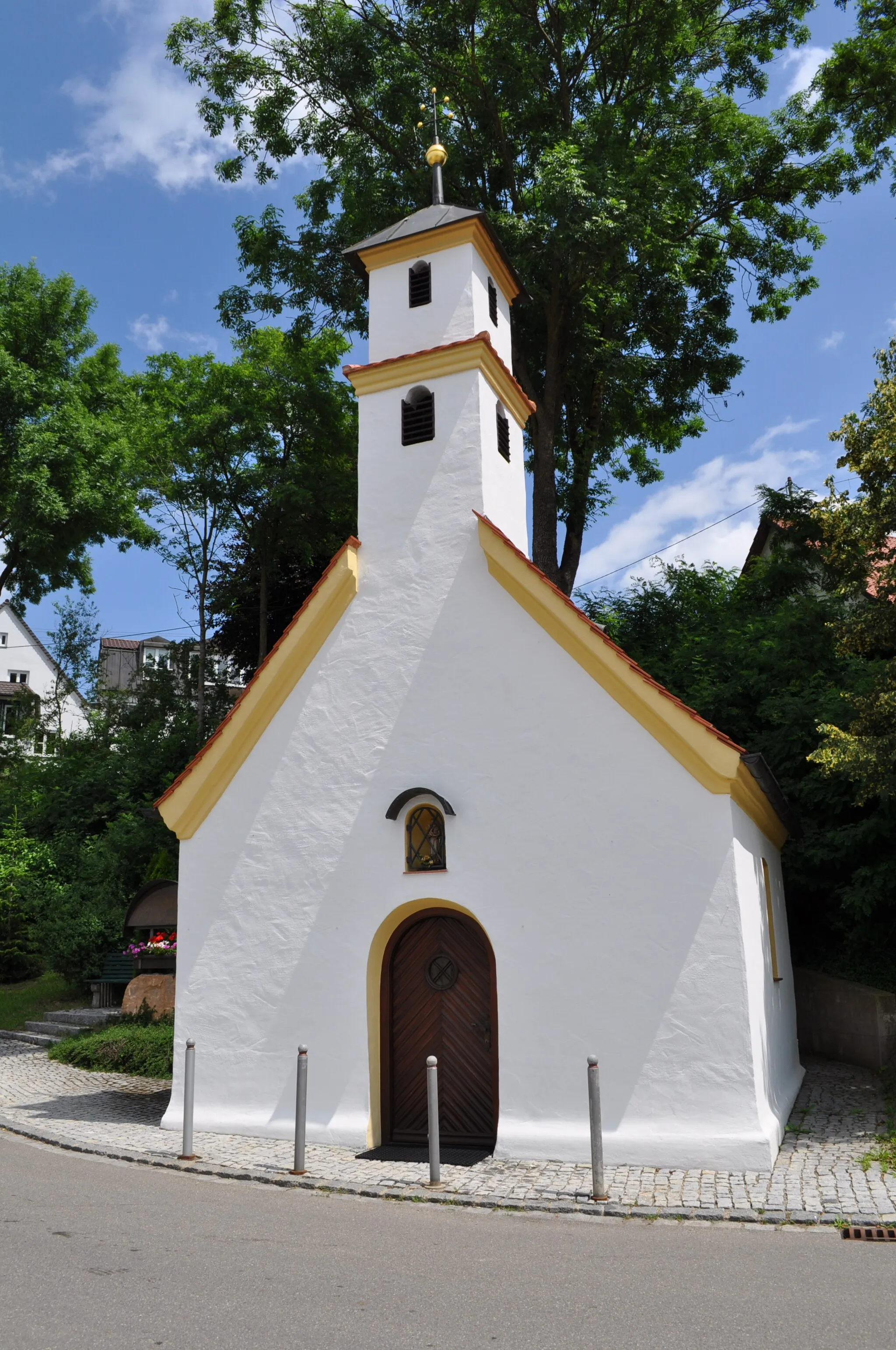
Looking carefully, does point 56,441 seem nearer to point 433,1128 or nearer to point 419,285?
point 419,285

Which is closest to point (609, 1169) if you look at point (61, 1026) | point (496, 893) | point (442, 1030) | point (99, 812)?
point (442, 1030)

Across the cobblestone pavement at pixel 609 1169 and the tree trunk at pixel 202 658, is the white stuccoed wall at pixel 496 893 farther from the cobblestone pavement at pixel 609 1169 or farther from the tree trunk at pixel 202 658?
the tree trunk at pixel 202 658

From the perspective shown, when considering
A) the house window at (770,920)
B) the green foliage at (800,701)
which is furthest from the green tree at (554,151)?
the house window at (770,920)

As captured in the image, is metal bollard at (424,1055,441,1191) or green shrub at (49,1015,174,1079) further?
green shrub at (49,1015,174,1079)

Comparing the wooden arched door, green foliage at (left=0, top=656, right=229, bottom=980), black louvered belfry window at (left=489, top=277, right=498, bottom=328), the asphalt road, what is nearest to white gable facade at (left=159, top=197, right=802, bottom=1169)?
the wooden arched door

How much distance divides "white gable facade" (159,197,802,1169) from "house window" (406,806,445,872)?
5 centimetres

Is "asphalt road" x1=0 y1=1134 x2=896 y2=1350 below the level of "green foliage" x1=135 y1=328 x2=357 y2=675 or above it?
below

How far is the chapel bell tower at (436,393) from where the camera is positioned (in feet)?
36.3

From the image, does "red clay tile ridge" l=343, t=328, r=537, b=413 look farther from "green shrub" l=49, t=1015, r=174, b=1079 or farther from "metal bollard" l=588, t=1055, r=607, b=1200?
"green shrub" l=49, t=1015, r=174, b=1079

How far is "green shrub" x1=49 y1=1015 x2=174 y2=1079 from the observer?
559 inches

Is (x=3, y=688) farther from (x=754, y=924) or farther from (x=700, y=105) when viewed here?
(x=754, y=924)

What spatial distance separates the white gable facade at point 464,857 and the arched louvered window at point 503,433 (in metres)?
0.12

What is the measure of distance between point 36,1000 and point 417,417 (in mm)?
15024

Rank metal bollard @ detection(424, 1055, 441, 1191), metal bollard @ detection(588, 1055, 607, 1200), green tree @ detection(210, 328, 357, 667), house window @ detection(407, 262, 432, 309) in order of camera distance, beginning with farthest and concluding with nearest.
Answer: green tree @ detection(210, 328, 357, 667)
house window @ detection(407, 262, 432, 309)
metal bollard @ detection(424, 1055, 441, 1191)
metal bollard @ detection(588, 1055, 607, 1200)
